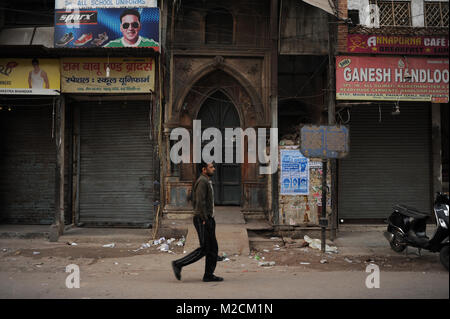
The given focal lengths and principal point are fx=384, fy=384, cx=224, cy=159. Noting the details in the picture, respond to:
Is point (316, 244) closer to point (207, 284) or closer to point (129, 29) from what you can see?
point (207, 284)

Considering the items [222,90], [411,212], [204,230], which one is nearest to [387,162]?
[411,212]

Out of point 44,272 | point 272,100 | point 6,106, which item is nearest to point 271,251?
point 272,100

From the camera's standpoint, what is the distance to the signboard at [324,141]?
28.9 ft

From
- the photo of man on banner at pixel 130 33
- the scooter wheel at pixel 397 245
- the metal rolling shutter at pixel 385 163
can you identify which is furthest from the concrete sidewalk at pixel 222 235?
the photo of man on banner at pixel 130 33

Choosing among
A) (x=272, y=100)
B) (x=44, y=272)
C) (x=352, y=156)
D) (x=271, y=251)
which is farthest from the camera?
(x=352, y=156)

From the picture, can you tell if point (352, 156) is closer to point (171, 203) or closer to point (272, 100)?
point (272, 100)

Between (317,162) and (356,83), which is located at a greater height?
(356,83)

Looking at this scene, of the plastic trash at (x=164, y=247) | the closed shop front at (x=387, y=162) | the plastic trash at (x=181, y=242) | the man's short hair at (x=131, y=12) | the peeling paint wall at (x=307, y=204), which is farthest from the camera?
the closed shop front at (x=387, y=162)

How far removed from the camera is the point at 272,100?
1089 cm

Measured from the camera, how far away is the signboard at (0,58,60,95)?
10.5 metres

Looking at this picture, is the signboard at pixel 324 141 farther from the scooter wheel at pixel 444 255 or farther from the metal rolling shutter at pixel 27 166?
the metal rolling shutter at pixel 27 166

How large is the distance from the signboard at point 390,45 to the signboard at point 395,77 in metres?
0.21

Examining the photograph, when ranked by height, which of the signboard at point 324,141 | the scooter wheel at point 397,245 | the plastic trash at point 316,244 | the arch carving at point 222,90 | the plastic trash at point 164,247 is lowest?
the plastic trash at point 164,247

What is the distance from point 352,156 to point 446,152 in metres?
3.08
